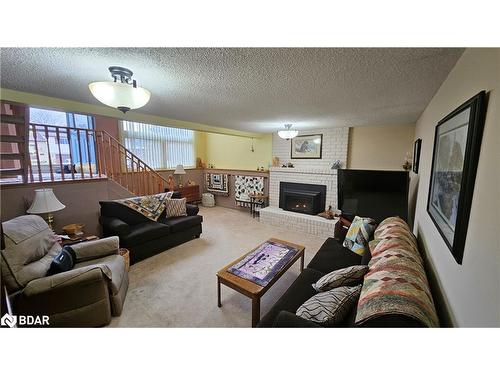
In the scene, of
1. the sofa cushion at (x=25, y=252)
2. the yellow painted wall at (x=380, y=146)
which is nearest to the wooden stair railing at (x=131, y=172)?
the sofa cushion at (x=25, y=252)

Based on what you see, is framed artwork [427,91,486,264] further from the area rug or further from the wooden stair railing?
the wooden stair railing

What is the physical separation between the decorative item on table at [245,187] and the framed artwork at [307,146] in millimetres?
1155

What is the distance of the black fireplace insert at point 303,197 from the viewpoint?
4109 millimetres

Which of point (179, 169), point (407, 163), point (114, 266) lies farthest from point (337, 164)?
point (179, 169)

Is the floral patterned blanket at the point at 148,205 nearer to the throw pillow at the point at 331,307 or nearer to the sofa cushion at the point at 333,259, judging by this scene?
the sofa cushion at the point at 333,259

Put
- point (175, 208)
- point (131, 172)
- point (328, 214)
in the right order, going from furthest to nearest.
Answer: point (131, 172), point (328, 214), point (175, 208)

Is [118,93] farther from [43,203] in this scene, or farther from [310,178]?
[310,178]

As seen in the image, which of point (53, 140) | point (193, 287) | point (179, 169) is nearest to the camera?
point (193, 287)

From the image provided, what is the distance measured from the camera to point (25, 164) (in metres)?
2.57

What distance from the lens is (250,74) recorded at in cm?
135

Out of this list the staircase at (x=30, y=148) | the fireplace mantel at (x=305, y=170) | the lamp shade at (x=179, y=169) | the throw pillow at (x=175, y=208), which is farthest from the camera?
the lamp shade at (x=179, y=169)

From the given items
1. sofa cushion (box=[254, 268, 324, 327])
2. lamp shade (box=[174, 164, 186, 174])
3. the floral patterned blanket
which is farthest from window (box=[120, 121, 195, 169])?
sofa cushion (box=[254, 268, 324, 327])

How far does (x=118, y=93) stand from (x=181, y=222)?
7.80 ft
